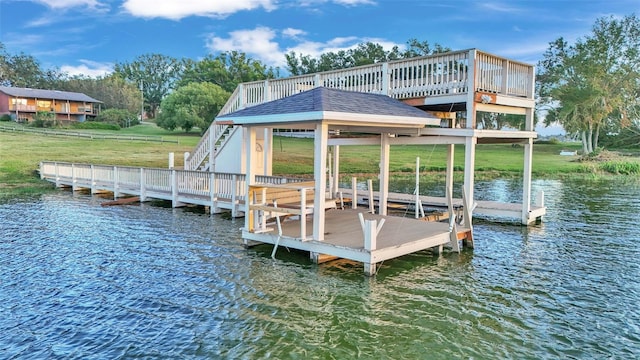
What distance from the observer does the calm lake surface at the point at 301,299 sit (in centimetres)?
618

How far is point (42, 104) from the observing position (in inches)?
2363

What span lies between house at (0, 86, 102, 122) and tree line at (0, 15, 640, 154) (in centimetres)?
786

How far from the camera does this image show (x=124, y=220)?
1506 cm

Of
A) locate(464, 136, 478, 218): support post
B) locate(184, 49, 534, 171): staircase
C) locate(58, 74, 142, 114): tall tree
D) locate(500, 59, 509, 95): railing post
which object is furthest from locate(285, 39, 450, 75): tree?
locate(464, 136, 478, 218): support post

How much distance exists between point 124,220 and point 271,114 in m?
7.55

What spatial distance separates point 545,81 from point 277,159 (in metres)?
35.1

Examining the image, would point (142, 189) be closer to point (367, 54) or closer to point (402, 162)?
point (402, 162)

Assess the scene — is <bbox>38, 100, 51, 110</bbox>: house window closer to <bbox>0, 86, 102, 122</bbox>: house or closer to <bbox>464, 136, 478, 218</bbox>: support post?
<bbox>0, 86, 102, 122</bbox>: house

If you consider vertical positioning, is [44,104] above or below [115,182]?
above

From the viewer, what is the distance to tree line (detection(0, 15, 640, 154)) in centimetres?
4669

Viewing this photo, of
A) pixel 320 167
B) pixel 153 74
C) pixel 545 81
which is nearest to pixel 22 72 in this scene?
pixel 153 74

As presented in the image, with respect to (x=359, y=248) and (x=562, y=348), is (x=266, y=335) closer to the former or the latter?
(x=359, y=248)

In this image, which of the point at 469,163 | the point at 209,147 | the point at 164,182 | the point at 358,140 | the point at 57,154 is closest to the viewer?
the point at 469,163

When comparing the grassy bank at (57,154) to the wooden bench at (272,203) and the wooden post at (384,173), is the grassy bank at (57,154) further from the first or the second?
the wooden post at (384,173)
